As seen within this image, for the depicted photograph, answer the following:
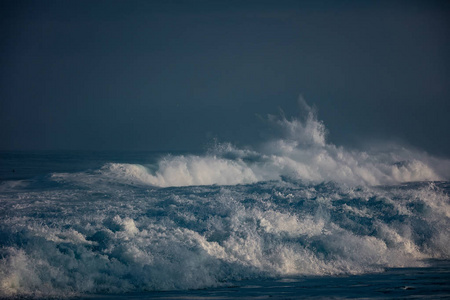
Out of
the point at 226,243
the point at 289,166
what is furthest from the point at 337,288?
the point at 289,166

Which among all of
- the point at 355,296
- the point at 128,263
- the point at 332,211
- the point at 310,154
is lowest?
the point at 355,296

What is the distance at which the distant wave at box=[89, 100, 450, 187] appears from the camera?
37.0m

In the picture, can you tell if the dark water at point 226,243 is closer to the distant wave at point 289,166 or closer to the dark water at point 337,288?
the dark water at point 337,288

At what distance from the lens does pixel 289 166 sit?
4178cm

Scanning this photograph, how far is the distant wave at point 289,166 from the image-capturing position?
37.0m

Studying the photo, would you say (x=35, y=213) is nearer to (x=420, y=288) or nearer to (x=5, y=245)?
(x=5, y=245)

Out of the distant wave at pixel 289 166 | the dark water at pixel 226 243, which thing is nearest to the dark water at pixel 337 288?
the dark water at pixel 226 243

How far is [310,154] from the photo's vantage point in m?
43.7

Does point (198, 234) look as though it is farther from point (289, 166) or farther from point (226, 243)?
point (289, 166)

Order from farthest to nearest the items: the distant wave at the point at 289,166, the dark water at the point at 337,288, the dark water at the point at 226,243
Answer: the distant wave at the point at 289,166, the dark water at the point at 226,243, the dark water at the point at 337,288

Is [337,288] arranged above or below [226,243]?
below

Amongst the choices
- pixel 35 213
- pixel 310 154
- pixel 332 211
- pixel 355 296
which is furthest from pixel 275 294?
pixel 310 154

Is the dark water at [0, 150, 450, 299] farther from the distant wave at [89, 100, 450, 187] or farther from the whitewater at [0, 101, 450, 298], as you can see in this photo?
the distant wave at [89, 100, 450, 187]

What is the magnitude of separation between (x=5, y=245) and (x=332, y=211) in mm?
10972
